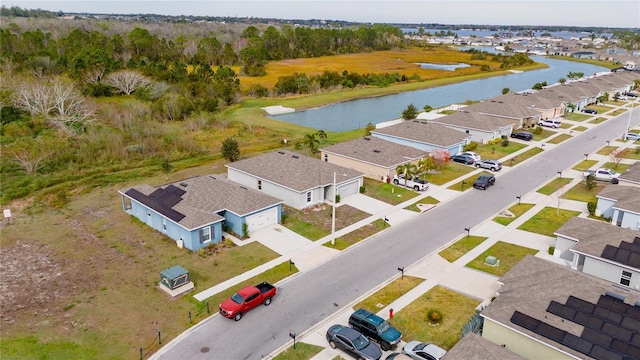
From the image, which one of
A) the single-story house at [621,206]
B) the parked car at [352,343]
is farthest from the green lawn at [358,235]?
the single-story house at [621,206]

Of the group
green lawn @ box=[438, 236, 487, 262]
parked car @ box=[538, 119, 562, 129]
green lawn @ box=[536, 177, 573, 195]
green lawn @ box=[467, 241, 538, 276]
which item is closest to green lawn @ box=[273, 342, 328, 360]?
green lawn @ box=[438, 236, 487, 262]

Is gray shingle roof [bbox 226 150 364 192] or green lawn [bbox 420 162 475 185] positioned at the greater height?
gray shingle roof [bbox 226 150 364 192]

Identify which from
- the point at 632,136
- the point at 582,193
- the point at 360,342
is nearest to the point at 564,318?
the point at 360,342

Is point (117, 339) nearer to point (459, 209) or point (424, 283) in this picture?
point (424, 283)

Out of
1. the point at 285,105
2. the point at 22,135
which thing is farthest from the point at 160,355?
the point at 285,105

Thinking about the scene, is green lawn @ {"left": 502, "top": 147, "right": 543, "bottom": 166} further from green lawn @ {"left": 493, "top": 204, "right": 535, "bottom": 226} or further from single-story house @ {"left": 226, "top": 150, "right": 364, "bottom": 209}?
single-story house @ {"left": 226, "top": 150, "right": 364, "bottom": 209}

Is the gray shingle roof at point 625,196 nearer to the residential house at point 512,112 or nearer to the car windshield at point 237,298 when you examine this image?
the car windshield at point 237,298

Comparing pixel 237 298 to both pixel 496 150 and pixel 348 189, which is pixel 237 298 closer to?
pixel 348 189
